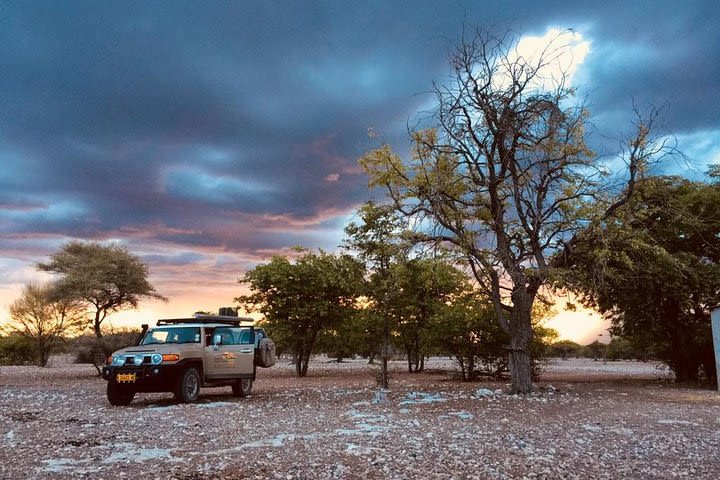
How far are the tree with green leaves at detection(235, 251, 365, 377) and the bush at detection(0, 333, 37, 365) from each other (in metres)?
42.7

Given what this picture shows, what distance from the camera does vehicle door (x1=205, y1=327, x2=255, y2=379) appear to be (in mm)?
18531

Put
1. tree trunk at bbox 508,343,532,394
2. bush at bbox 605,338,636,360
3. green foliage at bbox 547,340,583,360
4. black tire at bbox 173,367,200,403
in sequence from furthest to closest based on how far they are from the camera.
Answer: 1. green foliage at bbox 547,340,583,360
2. bush at bbox 605,338,636,360
3. tree trunk at bbox 508,343,532,394
4. black tire at bbox 173,367,200,403

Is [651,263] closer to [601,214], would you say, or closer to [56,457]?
[601,214]

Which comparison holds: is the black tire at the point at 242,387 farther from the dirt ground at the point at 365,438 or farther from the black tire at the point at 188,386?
the black tire at the point at 188,386

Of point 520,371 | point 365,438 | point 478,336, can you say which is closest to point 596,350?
point 478,336

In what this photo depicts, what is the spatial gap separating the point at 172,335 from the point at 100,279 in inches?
786

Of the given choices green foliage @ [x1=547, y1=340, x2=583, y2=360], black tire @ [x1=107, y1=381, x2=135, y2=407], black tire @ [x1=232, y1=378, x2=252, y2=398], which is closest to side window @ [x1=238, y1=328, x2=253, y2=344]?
black tire @ [x1=232, y1=378, x2=252, y2=398]

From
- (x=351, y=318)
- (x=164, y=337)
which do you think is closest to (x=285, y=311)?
(x=351, y=318)

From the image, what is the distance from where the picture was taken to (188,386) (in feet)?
57.8

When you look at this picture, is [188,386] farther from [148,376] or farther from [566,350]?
[566,350]

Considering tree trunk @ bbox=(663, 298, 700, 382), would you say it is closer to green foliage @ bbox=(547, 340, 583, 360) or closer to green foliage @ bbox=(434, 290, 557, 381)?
green foliage @ bbox=(434, 290, 557, 381)

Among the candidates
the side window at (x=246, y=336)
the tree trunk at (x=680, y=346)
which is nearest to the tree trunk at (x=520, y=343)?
the side window at (x=246, y=336)

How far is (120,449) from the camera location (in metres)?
10.3

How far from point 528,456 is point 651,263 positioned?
1646 centimetres
